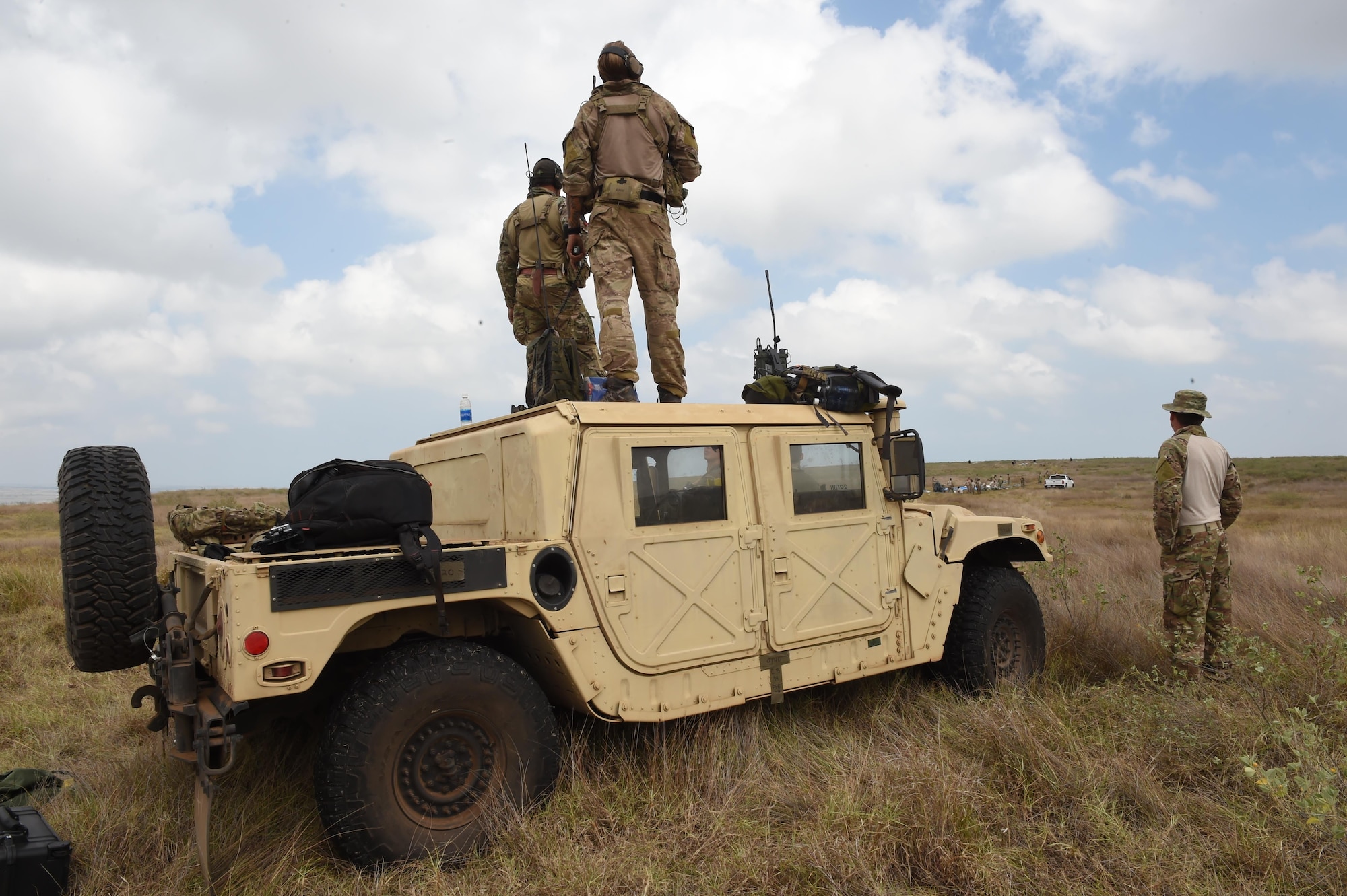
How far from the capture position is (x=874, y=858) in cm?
328

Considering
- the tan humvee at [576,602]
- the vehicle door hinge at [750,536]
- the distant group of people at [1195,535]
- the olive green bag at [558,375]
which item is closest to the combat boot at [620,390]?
the olive green bag at [558,375]

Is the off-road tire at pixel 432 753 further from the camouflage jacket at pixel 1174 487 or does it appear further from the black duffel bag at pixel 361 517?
the camouflage jacket at pixel 1174 487

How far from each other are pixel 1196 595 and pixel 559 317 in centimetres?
473

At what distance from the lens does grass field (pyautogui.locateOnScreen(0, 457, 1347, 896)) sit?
10.6 feet

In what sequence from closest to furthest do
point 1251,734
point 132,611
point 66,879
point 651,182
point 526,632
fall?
1. point 66,879
2. point 132,611
3. point 526,632
4. point 1251,734
5. point 651,182

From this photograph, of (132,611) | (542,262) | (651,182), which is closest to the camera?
(132,611)

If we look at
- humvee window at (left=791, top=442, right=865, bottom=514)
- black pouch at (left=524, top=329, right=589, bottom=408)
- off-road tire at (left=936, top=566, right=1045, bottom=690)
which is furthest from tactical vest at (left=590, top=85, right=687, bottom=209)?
off-road tire at (left=936, top=566, right=1045, bottom=690)

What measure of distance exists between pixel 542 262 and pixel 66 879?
187 inches

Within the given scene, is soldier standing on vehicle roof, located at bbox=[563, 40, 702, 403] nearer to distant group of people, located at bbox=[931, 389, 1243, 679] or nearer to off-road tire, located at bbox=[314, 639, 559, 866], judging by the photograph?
off-road tire, located at bbox=[314, 639, 559, 866]

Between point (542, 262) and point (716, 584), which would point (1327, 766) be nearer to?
point (716, 584)

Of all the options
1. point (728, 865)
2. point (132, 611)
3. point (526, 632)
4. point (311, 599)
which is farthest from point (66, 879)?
point (728, 865)

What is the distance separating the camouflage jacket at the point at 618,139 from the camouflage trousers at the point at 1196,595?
4054 millimetres

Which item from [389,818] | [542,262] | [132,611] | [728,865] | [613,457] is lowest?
[728,865]

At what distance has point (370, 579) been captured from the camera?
337 centimetres
